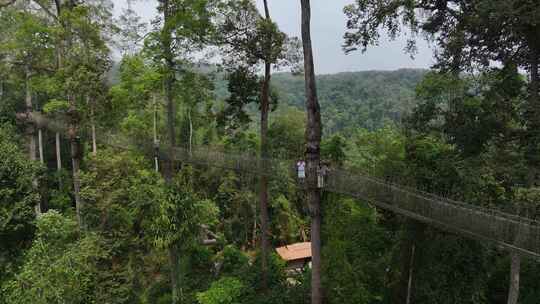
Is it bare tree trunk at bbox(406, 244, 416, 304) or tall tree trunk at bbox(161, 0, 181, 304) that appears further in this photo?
tall tree trunk at bbox(161, 0, 181, 304)

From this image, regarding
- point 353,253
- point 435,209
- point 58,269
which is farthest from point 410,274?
point 58,269

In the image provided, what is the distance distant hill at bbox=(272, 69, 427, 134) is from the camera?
39.7 m

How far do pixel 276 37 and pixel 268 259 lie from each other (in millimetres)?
6089

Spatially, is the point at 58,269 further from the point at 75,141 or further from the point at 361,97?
the point at 361,97

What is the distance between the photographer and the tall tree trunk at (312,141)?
5.98 metres

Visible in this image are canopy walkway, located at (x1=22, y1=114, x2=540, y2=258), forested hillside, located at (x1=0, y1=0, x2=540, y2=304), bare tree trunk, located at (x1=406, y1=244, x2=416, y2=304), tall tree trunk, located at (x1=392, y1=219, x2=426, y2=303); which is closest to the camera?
canopy walkway, located at (x1=22, y1=114, x2=540, y2=258)

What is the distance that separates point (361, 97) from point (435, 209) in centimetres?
5120

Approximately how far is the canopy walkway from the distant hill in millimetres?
28281

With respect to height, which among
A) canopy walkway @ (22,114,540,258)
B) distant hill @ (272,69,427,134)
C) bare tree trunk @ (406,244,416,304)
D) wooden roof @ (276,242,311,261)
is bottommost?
wooden roof @ (276,242,311,261)

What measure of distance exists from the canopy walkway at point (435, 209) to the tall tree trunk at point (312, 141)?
0.35 metres

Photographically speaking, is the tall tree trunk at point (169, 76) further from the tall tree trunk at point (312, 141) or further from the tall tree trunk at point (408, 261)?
the tall tree trunk at point (408, 261)

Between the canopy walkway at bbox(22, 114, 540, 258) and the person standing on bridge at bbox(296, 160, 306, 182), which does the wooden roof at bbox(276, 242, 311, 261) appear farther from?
the person standing on bridge at bbox(296, 160, 306, 182)

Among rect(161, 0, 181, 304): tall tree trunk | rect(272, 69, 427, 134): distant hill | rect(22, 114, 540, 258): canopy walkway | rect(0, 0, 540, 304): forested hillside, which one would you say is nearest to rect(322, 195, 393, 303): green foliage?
rect(0, 0, 540, 304): forested hillside

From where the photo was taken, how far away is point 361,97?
54406mm
